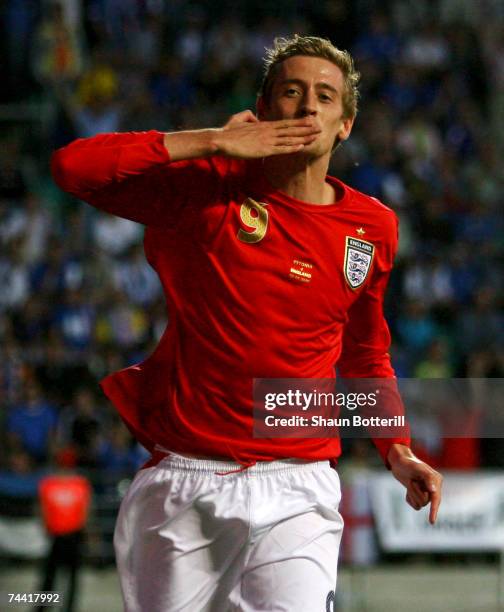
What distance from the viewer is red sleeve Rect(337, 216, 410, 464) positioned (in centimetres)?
389

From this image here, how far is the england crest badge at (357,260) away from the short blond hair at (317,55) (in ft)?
1.29

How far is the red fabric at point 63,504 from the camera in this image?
291 inches

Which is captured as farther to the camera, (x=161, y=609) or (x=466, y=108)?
(x=466, y=108)

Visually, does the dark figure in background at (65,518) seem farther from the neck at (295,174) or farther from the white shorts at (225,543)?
the neck at (295,174)

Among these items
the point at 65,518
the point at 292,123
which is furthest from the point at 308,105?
the point at 65,518

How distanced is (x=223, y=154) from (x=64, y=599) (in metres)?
4.00

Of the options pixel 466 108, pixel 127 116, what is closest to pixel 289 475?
pixel 127 116

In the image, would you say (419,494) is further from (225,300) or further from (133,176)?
(133,176)

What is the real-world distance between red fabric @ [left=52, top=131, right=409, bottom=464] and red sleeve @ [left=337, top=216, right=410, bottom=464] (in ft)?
0.67

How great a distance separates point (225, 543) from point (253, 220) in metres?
0.92

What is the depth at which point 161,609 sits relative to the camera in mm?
3469

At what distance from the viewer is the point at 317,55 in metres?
3.71

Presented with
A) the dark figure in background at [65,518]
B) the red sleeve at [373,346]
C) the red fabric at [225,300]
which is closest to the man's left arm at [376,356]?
the red sleeve at [373,346]

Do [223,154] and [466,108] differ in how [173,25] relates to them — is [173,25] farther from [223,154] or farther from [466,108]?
[223,154]
